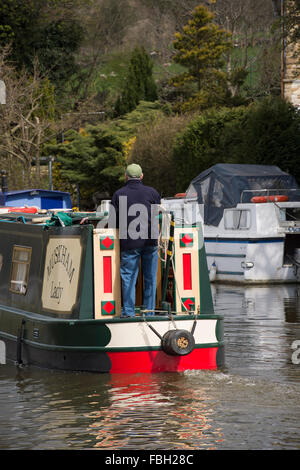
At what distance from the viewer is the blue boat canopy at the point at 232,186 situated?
27.2 m

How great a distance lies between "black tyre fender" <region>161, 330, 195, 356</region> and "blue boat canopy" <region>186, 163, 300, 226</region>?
1546cm

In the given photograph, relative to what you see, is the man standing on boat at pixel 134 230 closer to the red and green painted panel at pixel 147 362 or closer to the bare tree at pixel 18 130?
the red and green painted panel at pixel 147 362

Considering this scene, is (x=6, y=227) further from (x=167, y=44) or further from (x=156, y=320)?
(x=167, y=44)

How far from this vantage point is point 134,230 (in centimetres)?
1151

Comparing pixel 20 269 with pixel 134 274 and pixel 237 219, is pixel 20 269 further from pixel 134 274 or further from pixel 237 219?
pixel 237 219

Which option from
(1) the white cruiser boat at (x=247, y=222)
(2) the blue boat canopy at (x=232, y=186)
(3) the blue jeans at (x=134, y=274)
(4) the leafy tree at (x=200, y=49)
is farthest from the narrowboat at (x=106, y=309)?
(4) the leafy tree at (x=200, y=49)

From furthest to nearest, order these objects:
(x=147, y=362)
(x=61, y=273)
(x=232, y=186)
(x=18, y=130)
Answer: (x=18, y=130) < (x=232, y=186) < (x=61, y=273) < (x=147, y=362)

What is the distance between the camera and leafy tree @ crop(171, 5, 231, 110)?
56656mm

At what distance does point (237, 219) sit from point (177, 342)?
1471cm

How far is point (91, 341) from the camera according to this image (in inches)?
447

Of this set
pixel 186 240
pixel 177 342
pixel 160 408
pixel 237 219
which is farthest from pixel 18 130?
pixel 160 408

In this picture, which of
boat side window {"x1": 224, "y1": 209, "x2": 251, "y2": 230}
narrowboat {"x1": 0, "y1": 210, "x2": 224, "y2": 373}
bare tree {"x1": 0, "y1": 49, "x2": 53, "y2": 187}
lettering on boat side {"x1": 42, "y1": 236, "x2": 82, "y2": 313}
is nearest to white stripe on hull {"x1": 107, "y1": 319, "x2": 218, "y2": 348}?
narrowboat {"x1": 0, "y1": 210, "x2": 224, "y2": 373}

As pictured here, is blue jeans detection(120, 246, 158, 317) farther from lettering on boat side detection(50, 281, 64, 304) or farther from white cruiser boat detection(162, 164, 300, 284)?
white cruiser boat detection(162, 164, 300, 284)

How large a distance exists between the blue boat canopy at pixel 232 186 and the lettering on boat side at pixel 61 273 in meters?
14.6
